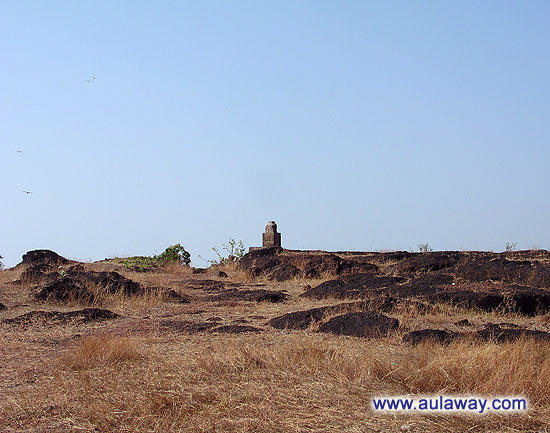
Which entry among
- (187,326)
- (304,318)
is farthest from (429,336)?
(187,326)

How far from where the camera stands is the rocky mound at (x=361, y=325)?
29.3 feet

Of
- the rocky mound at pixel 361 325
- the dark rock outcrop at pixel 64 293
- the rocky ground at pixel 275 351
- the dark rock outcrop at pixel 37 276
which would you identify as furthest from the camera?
the dark rock outcrop at pixel 37 276

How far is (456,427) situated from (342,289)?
330 inches

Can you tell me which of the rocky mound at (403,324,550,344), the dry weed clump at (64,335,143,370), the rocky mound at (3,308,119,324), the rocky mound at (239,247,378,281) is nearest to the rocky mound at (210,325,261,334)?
the dry weed clump at (64,335,143,370)

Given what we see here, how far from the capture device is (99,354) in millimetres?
7105

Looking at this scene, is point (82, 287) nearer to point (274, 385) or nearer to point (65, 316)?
point (65, 316)

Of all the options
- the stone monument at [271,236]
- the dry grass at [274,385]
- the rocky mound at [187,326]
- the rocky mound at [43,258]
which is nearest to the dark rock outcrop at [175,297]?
the rocky mound at [187,326]

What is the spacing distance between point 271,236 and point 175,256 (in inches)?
148

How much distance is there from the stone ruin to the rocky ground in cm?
773

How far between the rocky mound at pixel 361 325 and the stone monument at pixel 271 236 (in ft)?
45.0

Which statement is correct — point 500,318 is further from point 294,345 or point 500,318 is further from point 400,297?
point 294,345

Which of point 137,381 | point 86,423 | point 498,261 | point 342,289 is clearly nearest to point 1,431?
point 86,423

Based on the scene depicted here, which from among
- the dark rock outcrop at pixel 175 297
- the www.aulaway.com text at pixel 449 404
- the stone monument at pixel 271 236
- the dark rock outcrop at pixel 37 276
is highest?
the stone monument at pixel 271 236

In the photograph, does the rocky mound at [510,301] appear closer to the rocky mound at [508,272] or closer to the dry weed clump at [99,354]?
the rocky mound at [508,272]
